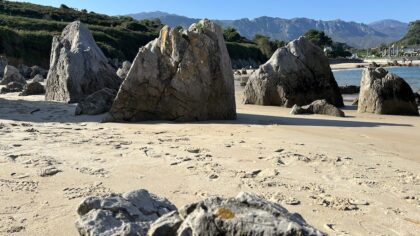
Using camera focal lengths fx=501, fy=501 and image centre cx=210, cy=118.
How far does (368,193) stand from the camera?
4.36 metres

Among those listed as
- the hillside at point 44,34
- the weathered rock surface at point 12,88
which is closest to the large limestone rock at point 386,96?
the weathered rock surface at point 12,88

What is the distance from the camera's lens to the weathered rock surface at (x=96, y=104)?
10352 millimetres

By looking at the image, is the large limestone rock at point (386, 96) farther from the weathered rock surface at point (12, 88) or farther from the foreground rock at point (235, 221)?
the weathered rock surface at point (12, 88)

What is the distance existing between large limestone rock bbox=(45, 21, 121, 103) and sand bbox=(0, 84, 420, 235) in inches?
191

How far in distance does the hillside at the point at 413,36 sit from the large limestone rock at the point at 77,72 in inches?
6336

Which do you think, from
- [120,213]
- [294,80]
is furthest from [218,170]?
[294,80]

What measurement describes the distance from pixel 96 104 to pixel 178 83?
6.63ft

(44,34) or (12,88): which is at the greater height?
(44,34)

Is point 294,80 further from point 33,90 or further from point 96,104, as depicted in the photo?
point 33,90

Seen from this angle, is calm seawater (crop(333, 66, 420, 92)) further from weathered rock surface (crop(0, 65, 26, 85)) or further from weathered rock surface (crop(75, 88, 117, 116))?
weathered rock surface (crop(0, 65, 26, 85))

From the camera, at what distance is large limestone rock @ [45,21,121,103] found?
13078 mm

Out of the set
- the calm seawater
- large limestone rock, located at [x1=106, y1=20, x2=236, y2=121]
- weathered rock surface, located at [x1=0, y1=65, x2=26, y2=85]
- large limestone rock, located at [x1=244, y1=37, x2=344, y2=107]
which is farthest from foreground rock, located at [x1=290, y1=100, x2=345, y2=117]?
the calm seawater

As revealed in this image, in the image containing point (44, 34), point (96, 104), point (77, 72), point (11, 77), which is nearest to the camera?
point (96, 104)

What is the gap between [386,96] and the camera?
12859mm
